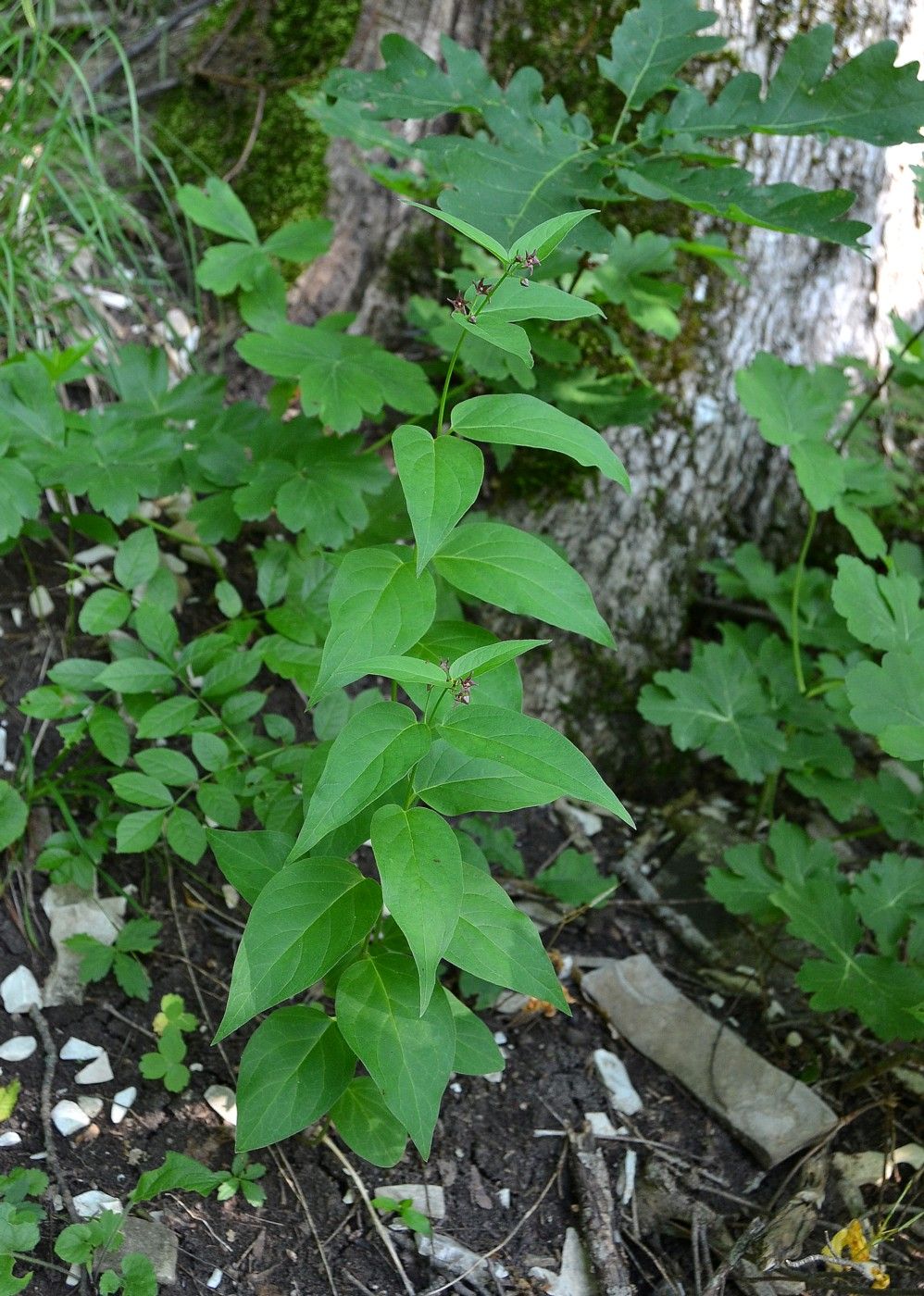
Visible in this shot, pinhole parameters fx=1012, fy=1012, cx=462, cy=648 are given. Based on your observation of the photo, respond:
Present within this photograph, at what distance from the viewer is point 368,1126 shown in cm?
151

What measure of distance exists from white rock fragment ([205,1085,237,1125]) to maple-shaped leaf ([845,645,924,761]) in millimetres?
1302

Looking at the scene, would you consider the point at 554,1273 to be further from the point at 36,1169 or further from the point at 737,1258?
the point at 36,1169

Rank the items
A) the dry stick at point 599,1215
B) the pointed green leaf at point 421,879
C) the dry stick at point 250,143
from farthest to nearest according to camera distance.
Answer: the dry stick at point 250,143
the dry stick at point 599,1215
the pointed green leaf at point 421,879

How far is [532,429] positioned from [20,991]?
1294 millimetres

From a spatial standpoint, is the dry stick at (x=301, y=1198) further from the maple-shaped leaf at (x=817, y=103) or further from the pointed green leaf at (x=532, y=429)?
the maple-shaped leaf at (x=817, y=103)

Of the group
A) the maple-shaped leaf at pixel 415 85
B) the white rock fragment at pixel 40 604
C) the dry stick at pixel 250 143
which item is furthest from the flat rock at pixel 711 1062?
the dry stick at pixel 250 143

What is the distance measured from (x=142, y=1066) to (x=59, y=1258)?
12.0 inches

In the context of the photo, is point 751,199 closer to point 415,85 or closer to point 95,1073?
point 415,85

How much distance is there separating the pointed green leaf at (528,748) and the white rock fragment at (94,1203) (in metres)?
0.89

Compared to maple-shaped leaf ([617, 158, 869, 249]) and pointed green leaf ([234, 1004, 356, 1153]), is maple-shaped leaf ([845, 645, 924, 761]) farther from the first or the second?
pointed green leaf ([234, 1004, 356, 1153])

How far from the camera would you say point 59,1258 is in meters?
1.42

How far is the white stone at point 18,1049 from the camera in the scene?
65.4 inches

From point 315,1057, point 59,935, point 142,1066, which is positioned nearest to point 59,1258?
point 142,1066

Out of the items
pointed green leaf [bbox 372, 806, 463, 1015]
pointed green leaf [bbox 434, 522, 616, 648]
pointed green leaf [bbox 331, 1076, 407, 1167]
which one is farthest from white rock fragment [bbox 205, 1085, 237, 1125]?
pointed green leaf [bbox 434, 522, 616, 648]
